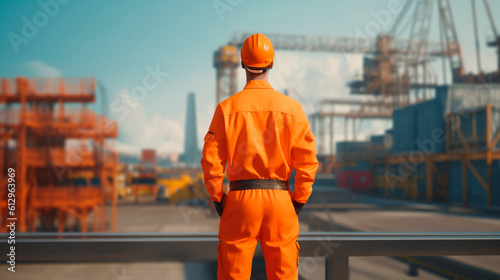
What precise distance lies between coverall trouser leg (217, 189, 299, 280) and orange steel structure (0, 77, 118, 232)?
771 inches

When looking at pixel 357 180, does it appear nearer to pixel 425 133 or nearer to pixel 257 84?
pixel 425 133

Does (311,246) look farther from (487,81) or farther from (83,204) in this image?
(487,81)

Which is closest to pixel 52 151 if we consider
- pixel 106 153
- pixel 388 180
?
pixel 106 153

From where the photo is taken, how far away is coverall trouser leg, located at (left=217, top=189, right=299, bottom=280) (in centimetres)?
154

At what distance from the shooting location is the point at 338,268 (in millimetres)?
1807

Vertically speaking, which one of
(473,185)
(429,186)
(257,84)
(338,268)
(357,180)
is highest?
(257,84)

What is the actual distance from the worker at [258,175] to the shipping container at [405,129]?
24650mm

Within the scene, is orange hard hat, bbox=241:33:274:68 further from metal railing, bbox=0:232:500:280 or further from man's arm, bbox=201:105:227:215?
metal railing, bbox=0:232:500:280

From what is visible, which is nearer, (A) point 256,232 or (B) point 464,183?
(A) point 256,232

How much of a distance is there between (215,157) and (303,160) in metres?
0.37

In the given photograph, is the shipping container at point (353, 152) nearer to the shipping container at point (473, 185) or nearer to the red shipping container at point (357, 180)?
the red shipping container at point (357, 180)

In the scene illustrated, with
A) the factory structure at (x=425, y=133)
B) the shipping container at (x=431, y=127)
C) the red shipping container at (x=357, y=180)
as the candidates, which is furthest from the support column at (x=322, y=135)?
the shipping container at (x=431, y=127)

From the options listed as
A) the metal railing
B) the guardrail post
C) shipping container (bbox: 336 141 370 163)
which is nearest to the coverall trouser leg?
the metal railing

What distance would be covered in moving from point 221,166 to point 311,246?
1.93 ft
